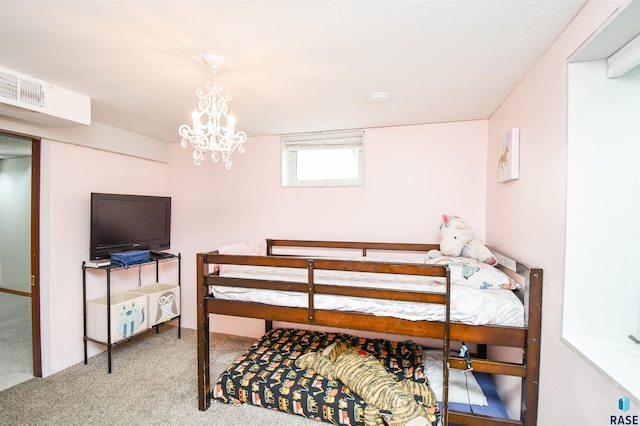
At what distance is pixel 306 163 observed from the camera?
319cm

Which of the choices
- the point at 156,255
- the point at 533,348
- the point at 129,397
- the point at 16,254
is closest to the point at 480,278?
the point at 533,348

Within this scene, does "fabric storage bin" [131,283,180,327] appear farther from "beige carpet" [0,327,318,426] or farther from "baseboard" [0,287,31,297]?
"baseboard" [0,287,31,297]

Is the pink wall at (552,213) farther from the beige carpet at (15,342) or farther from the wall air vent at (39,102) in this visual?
the beige carpet at (15,342)

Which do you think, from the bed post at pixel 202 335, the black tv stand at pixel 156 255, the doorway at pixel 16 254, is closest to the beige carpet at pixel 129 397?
the bed post at pixel 202 335

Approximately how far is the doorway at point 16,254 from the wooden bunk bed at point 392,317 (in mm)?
2048

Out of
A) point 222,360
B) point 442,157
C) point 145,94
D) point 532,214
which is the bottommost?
point 222,360

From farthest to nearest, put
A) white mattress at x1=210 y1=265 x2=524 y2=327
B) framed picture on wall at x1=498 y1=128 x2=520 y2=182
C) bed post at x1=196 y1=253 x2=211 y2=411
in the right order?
bed post at x1=196 y1=253 x2=211 y2=411 → framed picture on wall at x1=498 y1=128 x2=520 y2=182 → white mattress at x1=210 y1=265 x2=524 y2=327

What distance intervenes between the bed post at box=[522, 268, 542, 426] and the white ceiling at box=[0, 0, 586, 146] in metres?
1.21

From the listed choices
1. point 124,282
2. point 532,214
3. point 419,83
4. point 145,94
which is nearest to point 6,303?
point 124,282

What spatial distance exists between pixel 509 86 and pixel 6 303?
265 inches

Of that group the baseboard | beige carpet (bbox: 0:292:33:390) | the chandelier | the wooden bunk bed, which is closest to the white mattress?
the wooden bunk bed

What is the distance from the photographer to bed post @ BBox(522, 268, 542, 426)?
1.46m

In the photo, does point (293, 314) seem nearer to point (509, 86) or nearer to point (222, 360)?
point (222, 360)

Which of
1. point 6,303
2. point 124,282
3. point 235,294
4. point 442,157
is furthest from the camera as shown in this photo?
point 6,303
